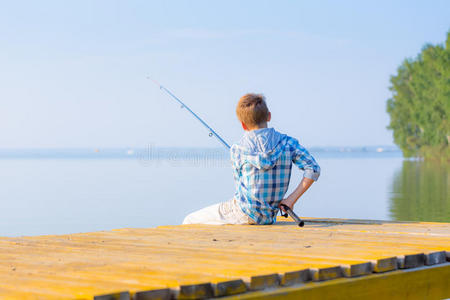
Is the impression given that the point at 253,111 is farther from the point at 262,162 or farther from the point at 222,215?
the point at 222,215

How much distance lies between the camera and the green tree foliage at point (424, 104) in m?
51.6

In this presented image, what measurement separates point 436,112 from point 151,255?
184 ft

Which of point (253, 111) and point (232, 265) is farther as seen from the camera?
point (253, 111)

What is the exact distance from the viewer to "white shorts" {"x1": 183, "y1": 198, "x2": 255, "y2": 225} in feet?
19.3

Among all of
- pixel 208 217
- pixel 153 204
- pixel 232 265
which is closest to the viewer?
pixel 232 265

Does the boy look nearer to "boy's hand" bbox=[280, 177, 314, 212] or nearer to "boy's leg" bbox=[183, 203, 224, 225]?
"boy's hand" bbox=[280, 177, 314, 212]

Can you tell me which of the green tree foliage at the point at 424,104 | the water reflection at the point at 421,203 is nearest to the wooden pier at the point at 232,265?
the water reflection at the point at 421,203

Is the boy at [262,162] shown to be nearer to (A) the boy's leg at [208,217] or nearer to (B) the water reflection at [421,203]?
(A) the boy's leg at [208,217]

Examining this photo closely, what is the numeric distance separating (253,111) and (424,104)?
186ft

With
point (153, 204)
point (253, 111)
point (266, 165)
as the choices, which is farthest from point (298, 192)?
point (153, 204)

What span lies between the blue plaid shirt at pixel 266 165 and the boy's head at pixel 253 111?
65 millimetres

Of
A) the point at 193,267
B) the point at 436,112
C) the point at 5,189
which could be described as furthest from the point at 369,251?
the point at 436,112

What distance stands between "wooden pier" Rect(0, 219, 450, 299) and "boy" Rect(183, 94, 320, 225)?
15.8 inches

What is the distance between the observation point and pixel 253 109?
564cm
